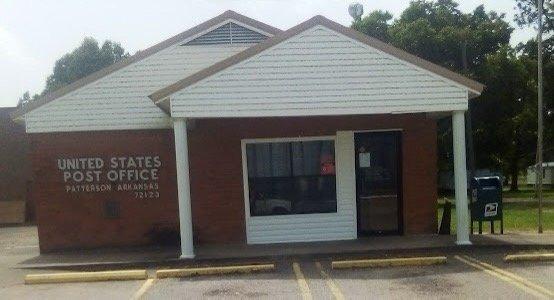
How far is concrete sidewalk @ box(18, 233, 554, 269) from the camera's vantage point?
10.5 metres

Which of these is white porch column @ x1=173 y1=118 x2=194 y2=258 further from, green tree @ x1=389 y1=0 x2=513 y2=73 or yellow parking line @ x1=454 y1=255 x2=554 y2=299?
green tree @ x1=389 y1=0 x2=513 y2=73

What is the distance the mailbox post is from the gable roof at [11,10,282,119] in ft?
18.4

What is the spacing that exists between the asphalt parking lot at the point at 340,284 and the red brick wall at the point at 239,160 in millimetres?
2477

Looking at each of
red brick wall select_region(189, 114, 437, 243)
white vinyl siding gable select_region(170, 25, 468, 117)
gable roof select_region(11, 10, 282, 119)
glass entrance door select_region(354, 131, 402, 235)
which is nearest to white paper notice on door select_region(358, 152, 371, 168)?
glass entrance door select_region(354, 131, 402, 235)

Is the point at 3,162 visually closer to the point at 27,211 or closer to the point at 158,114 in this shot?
the point at 27,211

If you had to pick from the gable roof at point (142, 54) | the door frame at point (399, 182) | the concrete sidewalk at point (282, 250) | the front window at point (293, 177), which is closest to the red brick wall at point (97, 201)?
the concrete sidewalk at point (282, 250)

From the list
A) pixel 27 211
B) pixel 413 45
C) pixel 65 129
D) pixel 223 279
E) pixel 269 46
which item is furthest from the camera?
pixel 413 45

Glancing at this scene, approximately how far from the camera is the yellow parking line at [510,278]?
757 centimetres

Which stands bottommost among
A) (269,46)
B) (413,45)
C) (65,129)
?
(65,129)

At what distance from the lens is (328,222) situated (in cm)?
1212

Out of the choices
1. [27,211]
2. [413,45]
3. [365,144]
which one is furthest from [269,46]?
[413,45]

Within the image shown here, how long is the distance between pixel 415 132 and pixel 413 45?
2088cm

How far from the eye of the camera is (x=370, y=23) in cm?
3353

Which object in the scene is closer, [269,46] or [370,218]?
[269,46]
